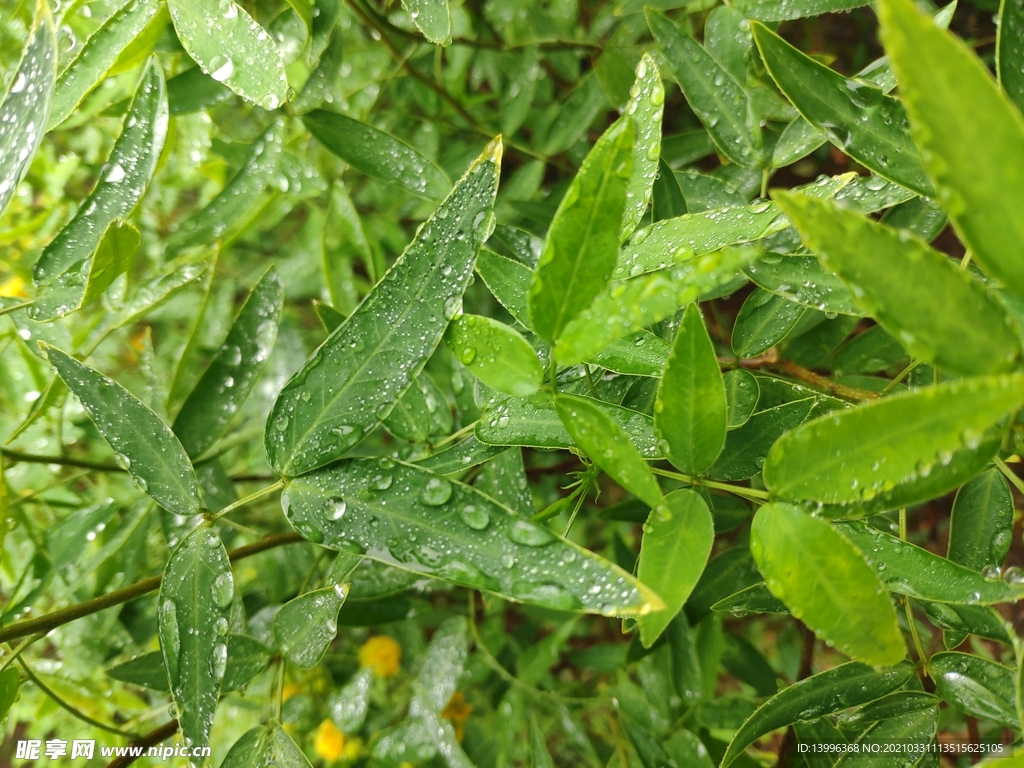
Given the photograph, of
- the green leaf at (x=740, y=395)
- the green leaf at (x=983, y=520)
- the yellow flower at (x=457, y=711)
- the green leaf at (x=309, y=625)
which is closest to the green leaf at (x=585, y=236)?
the green leaf at (x=740, y=395)

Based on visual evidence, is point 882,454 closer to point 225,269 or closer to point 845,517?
point 845,517

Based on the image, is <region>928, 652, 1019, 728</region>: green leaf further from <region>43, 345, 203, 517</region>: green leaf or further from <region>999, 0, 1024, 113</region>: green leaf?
<region>43, 345, 203, 517</region>: green leaf

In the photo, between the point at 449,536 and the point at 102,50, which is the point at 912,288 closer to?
the point at 449,536

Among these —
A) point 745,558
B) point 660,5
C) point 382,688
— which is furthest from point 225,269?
point 745,558

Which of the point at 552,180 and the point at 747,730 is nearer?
the point at 747,730

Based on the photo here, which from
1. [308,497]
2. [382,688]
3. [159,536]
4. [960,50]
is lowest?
[382,688]

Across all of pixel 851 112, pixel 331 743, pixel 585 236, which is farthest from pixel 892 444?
pixel 331 743
